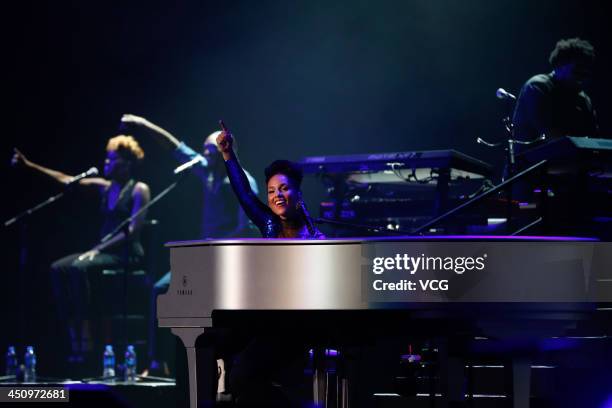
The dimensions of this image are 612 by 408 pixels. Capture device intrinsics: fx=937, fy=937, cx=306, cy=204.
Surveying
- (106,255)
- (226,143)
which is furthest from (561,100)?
(106,255)

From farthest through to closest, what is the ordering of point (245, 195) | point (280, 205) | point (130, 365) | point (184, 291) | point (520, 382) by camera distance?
1. point (130, 365)
2. point (245, 195)
3. point (280, 205)
4. point (184, 291)
5. point (520, 382)

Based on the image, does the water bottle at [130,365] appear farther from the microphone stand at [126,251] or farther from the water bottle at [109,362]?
the water bottle at [109,362]

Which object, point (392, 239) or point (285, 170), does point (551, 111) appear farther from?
point (392, 239)

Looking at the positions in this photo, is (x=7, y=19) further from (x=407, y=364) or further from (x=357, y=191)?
(x=407, y=364)

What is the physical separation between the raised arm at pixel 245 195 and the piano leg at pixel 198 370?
916mm

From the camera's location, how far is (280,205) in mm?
4750

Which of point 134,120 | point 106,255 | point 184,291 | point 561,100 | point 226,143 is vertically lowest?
point 184,291

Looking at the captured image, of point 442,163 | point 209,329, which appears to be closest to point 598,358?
point 442,163

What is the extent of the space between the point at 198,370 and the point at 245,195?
1.22 m

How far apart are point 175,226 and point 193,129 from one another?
103cm

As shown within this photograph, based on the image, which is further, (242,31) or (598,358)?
(242,31)

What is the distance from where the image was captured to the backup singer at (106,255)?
8078 millimetres

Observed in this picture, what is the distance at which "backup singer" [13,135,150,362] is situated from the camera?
8078 mm

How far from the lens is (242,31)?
380 inches
